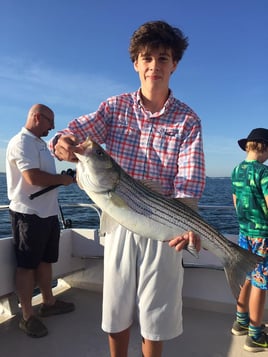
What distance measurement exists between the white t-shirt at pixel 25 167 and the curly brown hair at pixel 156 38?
2.16 m

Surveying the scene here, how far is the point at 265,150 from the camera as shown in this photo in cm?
433

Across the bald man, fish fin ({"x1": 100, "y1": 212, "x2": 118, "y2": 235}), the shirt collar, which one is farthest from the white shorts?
the bald man

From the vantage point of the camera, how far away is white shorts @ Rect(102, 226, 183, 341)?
2727 millimetres

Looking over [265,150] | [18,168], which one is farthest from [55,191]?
[265,150]

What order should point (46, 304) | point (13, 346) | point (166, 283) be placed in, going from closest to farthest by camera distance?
point (166, 283) < point (13, 346) < point (46, 304)

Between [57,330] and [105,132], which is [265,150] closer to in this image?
[105,132]

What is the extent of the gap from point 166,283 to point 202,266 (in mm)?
2866

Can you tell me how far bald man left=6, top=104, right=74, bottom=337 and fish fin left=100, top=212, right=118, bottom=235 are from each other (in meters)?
2.05

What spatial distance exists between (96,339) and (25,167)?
241cm

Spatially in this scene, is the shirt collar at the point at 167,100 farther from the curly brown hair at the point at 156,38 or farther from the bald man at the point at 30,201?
the bald man at the point at 30,201

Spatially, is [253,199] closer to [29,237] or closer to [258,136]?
[258,136]

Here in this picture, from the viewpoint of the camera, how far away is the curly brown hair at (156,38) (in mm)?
2840

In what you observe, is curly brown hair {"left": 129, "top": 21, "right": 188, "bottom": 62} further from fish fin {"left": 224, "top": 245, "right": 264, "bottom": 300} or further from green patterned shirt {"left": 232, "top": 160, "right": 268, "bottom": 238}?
green patterned shirt {"left": 232, "top": 160, "right": 268, "bottom": 238}

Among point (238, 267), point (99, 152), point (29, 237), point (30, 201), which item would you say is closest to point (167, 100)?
point (99, 152)
